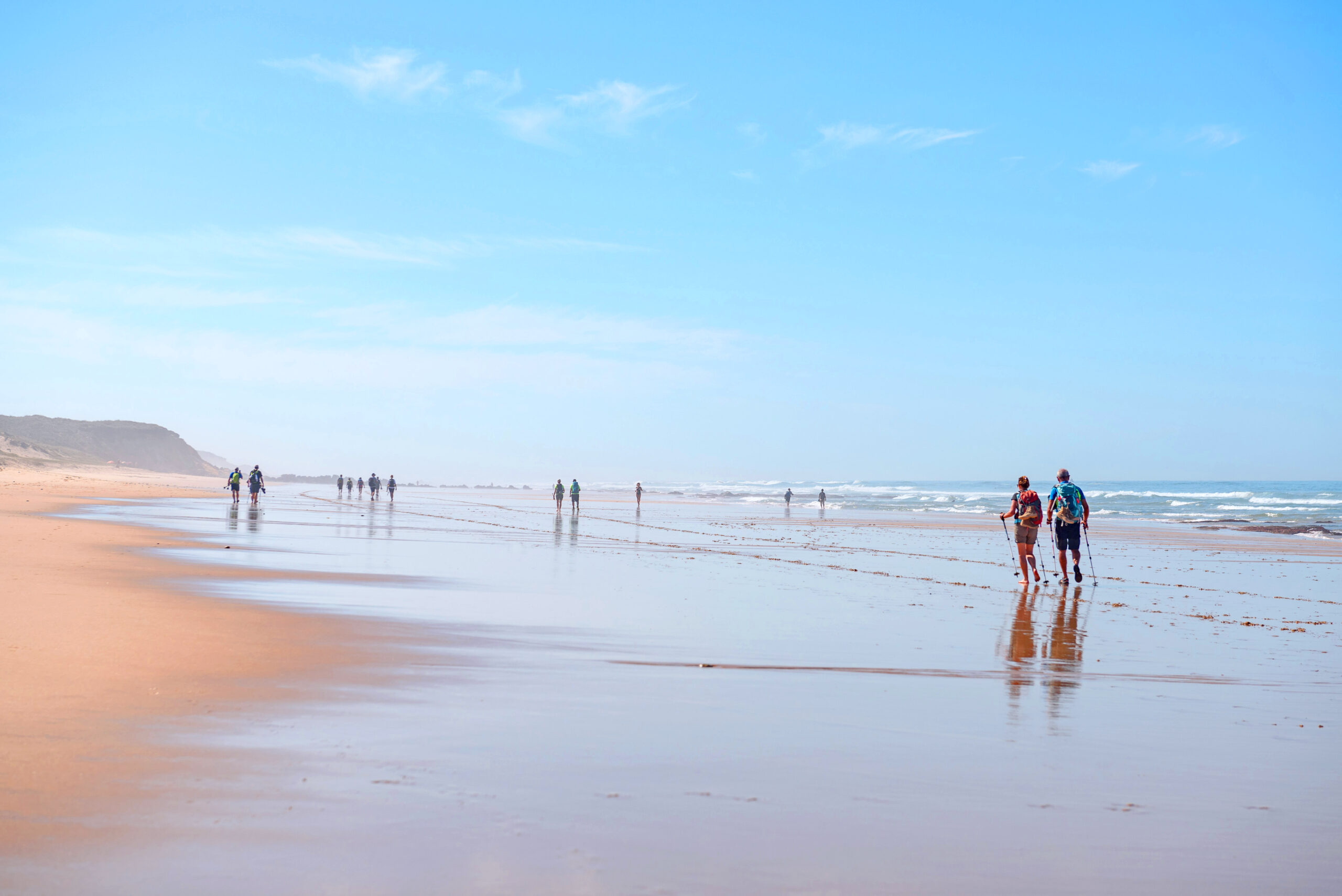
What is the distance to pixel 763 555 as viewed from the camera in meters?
23.8

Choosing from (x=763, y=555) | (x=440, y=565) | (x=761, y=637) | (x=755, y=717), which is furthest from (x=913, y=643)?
(x=763, y=555)

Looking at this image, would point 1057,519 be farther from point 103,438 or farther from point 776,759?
point 103,438

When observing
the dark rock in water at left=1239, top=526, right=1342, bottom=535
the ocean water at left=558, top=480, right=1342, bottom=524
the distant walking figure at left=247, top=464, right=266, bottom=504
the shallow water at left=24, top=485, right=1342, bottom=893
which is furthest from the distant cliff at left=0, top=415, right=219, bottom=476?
the shallow water at left=24, top=485, right=1342, bottom=893

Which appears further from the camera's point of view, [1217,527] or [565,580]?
[1217,527]

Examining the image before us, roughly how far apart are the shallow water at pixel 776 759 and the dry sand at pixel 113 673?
0.39m

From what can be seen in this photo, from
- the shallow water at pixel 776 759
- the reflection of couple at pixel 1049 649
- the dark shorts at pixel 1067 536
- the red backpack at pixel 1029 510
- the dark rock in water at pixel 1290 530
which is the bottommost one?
the dark rock in water at pixel 1290 530

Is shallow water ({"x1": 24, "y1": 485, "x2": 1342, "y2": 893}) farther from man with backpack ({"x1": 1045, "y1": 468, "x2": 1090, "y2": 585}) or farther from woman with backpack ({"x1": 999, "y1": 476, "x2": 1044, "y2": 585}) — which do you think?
man with backpack ({"x1": 1045, "y1": 468, "x2": 1090, "y2": 585})

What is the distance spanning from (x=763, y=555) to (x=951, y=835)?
759 inches

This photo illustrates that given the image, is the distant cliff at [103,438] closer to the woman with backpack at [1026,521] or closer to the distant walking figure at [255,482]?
the distant walking figure at [255,482]

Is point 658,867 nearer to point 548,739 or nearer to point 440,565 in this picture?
point 548,739

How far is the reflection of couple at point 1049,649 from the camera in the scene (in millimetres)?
8383

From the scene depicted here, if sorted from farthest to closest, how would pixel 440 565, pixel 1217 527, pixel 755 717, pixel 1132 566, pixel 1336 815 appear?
pixel 1217 527
pixel 1132 566
pixel 440 565
pixel 755 717
pixel 1336 815

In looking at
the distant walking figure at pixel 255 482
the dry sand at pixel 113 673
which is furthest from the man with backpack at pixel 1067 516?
the distant walking figure at pixel 255 482

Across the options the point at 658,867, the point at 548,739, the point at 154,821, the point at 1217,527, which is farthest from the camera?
the point at 1217,527
